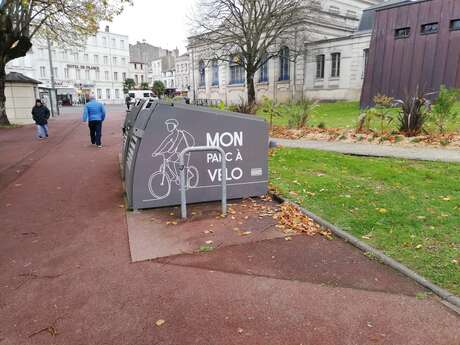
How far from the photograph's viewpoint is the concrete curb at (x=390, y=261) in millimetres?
2947

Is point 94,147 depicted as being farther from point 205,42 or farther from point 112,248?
point 205,42

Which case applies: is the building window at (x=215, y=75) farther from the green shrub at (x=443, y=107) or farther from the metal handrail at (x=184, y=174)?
the metal handrail at (x=184, y=174)

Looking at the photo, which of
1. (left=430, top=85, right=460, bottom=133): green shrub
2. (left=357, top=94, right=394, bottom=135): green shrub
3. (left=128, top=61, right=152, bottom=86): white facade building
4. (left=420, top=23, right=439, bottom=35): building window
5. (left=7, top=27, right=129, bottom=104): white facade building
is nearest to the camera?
(left=430, top=85, right=460, bottom=133): green shrub

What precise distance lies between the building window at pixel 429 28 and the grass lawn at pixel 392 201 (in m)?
18.2

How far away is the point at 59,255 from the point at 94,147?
8.96 m

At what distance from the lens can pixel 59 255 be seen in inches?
156

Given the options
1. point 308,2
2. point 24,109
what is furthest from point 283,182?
point 308,2

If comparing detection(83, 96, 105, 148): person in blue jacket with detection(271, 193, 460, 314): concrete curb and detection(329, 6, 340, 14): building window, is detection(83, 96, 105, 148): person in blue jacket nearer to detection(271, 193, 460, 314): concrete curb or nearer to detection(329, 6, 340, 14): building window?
detection(271, 193, 460, 314): concrete curb

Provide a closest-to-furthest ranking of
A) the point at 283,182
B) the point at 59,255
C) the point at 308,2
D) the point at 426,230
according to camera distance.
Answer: the point at 59,255, the point at 426,230, the point at 283,182, the point at 308,2

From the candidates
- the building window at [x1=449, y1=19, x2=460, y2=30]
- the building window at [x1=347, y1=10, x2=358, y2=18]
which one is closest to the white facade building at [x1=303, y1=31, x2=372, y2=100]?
the building window at [x1=449, y1=19, x2=460, y2=30]

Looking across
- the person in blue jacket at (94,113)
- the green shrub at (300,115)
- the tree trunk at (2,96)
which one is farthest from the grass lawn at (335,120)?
the tree trunk at (2,96)

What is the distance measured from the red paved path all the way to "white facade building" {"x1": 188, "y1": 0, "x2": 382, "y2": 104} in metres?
27.9

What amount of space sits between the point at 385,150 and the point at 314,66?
31.0 m

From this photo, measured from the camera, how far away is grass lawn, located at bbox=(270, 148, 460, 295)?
369 centimetres
